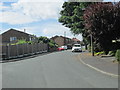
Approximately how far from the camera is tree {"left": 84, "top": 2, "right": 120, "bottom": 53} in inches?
891

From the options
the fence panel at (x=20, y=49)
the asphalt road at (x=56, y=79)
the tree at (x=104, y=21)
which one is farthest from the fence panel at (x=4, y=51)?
the asphalt road at (x=56, y=79)

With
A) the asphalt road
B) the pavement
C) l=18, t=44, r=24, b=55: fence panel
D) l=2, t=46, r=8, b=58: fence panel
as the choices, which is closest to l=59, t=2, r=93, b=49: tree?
l=18, t=44, r=24, b=55: fence panel

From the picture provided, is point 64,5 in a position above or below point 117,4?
above

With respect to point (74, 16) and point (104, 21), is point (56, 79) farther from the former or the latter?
point (74, 16)

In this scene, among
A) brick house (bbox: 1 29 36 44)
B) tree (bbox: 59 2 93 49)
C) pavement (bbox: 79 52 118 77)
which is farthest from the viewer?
brick house (bbox: 1 29 36 44)

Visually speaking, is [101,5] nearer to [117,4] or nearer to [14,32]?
[117,4]

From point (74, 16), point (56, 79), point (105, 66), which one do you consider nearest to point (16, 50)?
point (74, 16)

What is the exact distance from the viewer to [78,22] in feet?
121

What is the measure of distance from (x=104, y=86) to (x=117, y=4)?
16.5 m

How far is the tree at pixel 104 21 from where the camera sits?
22641 millimetres

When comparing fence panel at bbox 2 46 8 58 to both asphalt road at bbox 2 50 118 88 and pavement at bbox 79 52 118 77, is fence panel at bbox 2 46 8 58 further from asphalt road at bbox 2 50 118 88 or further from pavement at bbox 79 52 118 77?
asphalt road at bbox 2 50 118 88

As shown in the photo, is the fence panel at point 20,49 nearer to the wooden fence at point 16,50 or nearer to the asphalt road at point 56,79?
the wooden fence at point 16,50

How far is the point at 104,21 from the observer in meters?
22.5

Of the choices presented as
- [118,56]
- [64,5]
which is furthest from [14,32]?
[118,56]
